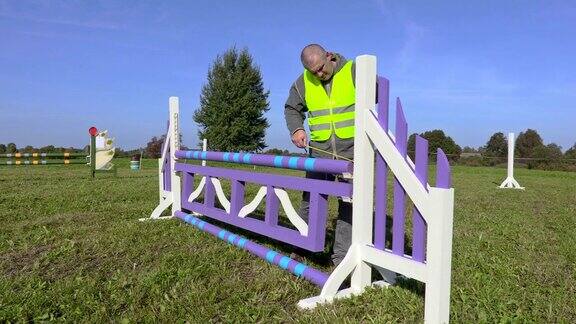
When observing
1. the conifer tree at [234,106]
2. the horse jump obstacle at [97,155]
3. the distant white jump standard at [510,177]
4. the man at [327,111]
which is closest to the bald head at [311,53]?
the man at [327,111]

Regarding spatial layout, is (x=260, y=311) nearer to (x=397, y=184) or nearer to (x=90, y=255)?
(x=397, y=184)

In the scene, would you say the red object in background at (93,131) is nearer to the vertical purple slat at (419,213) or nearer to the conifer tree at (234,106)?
the vertical purple slat at (419,213)

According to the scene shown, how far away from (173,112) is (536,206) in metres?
5.79

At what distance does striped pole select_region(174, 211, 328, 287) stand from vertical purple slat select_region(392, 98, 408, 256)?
Answer: 1.75 ft

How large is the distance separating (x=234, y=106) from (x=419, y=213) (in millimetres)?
32391

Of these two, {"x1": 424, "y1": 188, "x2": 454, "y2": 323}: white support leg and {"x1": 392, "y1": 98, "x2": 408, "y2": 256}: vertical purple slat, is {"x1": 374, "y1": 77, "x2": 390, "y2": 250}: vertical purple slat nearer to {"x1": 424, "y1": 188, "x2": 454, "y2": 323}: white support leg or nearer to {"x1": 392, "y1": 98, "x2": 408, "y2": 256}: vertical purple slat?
{"x1": 392, "y1": 98, "x2": 408, "y2": 256}: vertical purple slat

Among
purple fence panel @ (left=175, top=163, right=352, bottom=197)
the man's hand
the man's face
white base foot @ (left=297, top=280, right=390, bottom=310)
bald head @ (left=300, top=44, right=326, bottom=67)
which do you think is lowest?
white base foot @ (left=297, top=280, right=390, bottom=310)

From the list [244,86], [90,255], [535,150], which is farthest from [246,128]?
[90,255]

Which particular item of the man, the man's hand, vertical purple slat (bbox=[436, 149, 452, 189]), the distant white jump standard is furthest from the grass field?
the distant white jump standard

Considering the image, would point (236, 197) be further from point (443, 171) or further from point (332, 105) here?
point (443, 171)

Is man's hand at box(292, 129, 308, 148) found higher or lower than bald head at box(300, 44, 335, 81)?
lower

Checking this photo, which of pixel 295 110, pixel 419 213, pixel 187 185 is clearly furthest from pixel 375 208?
pixel 187 185

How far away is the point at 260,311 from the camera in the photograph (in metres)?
2.60

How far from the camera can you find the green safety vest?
305 cm
